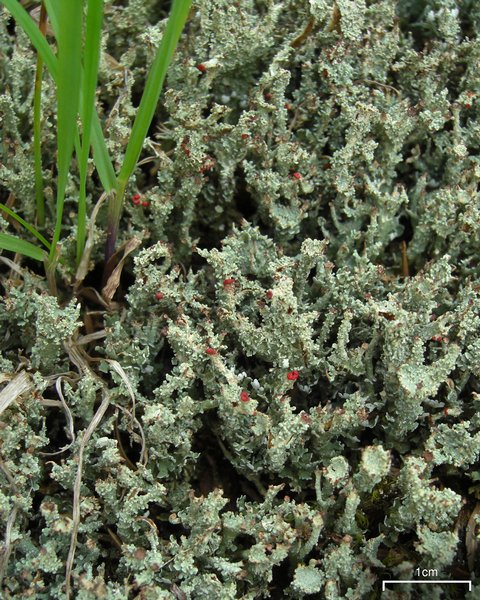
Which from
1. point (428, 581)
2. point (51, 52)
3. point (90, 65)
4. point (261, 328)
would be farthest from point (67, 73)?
point (428, 581)

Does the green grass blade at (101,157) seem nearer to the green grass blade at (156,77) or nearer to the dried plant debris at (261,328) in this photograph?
the green grass blade at (156,77)

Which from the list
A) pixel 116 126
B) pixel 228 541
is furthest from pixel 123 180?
pixel 228 541

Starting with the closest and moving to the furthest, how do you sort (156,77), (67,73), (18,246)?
(67,73), (156,77), (18,246)

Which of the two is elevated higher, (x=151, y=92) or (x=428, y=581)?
(x=151, y=92)

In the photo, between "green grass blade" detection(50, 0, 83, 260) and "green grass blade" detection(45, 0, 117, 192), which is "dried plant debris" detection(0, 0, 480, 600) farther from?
"green grass blade" detection(50, 0, 83, 260)

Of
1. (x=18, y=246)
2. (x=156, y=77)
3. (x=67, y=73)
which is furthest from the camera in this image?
(x=18, y=246)

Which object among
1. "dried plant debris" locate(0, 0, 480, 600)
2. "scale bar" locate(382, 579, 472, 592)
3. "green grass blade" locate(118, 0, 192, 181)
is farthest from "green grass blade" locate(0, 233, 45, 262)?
"scale bar" locate(382, 579, 472, 592)

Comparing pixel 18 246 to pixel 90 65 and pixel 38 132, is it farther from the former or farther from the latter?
pixel 90 65

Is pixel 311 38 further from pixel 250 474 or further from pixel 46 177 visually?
pixel 250 474
